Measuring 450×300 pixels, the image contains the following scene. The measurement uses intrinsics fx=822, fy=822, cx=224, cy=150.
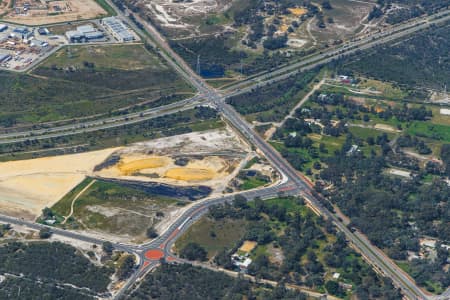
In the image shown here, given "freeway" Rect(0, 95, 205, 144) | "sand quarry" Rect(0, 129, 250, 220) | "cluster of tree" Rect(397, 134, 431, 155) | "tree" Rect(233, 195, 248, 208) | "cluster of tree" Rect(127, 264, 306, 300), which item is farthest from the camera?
"freeway" Rect(0, 95, 205, 144)

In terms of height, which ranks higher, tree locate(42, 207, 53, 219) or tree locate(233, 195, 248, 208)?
tree locate(42, 207, 53, 219)

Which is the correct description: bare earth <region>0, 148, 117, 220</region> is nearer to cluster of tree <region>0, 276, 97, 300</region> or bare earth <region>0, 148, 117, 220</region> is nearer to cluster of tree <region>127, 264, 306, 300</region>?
cluster of tree <region>0, 276, 97, 300</region>

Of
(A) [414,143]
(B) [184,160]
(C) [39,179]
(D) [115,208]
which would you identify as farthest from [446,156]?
(C) [39,179]

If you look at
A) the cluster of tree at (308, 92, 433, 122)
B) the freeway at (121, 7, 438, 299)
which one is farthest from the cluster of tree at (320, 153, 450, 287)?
the cluster of tree at (308, 92, 433, 122)

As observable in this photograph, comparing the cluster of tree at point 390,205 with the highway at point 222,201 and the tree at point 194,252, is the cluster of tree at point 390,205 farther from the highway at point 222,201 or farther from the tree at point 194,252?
the tree at point 194,252

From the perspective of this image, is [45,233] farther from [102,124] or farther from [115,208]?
[102,124]

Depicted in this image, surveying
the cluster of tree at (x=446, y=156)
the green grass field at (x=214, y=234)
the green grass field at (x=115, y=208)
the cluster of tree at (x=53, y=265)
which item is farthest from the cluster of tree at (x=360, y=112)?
the cluster of tree at (x=53, y=265)
